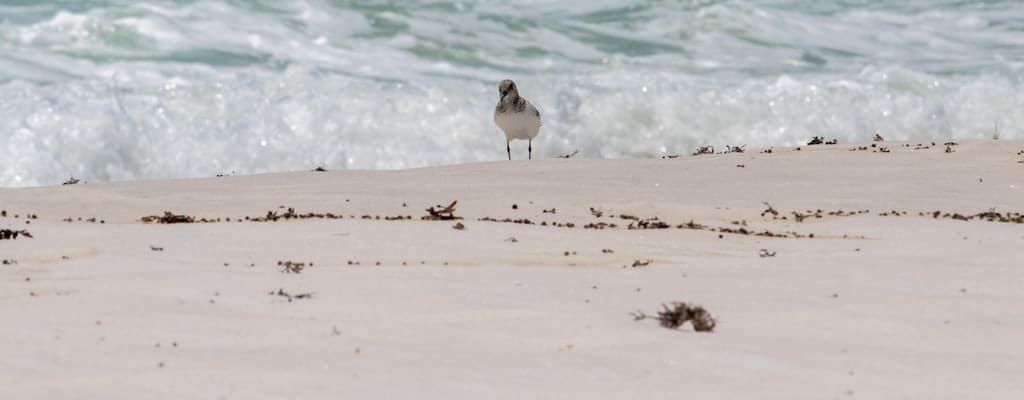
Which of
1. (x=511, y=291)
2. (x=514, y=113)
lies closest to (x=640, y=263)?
(x=511, y=291)

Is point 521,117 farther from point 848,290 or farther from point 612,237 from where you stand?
point 848,290

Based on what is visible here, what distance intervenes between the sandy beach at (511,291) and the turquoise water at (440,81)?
329 inches

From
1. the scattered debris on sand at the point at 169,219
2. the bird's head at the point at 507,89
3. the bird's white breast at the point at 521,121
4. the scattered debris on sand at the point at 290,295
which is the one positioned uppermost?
the bird's head at the point at 507,89

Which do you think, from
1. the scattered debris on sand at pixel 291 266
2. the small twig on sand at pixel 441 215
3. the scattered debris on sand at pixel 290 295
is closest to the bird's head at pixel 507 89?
the small twig on sand at pixel 441 215

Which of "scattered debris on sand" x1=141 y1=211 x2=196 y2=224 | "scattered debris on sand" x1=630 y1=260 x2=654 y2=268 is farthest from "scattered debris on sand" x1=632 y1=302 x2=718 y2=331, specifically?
"scattered debris on sand" x1=141 y1=211 x2=196 y2=224

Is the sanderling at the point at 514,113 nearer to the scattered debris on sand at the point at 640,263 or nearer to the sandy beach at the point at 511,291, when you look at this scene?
the sandy beach at the point at 511,291

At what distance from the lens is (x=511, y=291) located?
20.8 feet

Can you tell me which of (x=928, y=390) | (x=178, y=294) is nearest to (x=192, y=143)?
(x=178, y=294)

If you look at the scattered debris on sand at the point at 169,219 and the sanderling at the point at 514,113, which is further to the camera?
the sanderling at the point at 514,113

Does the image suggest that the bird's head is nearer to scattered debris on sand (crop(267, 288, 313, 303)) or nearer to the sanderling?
the sanderling

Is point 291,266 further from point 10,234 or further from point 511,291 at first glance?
point 10,234

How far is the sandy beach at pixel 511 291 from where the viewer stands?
4.81 meters

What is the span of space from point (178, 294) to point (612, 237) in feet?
9.68

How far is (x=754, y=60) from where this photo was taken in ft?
80.2
